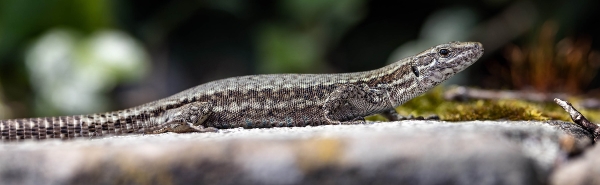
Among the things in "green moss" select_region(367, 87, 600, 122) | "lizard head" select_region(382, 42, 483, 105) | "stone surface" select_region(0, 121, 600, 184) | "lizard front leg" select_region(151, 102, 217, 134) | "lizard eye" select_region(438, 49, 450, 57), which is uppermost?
"lizard eye" select_region(438, 49, 450, 57)

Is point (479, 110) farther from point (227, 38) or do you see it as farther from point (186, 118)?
point (227, 38)

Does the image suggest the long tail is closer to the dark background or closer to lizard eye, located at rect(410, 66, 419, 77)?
lizard eye, located at rect(410, 66, 419, 77)

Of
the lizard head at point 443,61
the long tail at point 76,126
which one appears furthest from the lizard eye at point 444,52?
the long tail at point 76,126

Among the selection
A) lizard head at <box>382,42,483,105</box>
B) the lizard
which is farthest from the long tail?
lizard head at <box>382,42,483,105</box>

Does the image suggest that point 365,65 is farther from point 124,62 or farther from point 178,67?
point 124,62

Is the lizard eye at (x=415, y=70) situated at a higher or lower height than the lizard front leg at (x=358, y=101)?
higher

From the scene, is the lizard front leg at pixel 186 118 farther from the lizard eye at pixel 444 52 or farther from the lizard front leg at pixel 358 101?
the lizard eye at pixel 444 52

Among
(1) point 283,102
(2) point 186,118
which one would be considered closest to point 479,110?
(1) point 283,102

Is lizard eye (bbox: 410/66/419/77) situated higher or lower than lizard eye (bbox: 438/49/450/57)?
lower
